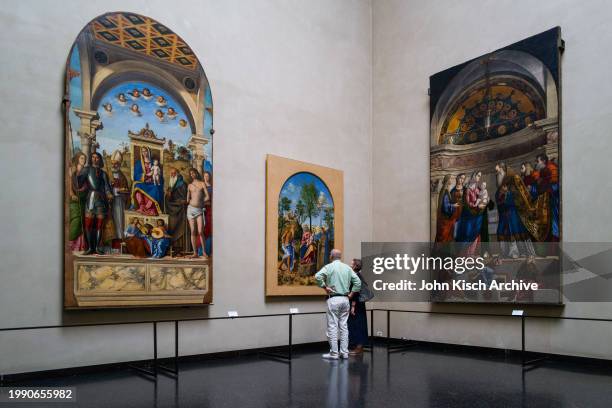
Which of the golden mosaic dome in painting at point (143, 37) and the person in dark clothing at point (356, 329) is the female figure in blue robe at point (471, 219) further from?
the golden mosaic dome in painting at point (143, 37)

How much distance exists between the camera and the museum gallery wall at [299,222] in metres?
13.3

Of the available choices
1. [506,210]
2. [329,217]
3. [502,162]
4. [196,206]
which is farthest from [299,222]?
[502,162]

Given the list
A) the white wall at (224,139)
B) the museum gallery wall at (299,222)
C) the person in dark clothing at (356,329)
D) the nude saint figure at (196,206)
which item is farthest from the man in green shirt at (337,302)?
the nude saint figure at (196,206)

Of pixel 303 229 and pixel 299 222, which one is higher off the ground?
pixel 299 222

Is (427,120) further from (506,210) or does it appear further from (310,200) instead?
(310,200)

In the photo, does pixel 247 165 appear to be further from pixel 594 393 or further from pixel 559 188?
pixel 594 393

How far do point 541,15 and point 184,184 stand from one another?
28.8ft

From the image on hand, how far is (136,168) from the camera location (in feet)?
35.3

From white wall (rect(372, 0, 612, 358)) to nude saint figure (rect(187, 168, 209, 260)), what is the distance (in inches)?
230

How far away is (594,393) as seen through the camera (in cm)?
867

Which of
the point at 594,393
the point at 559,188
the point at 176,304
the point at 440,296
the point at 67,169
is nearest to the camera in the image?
the point at 594,393

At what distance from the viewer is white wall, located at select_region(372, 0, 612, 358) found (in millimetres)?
11508

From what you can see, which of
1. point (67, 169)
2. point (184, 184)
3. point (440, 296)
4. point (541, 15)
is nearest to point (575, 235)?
point (440, 296)

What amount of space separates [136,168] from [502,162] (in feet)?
26.6
